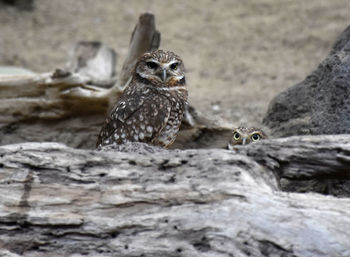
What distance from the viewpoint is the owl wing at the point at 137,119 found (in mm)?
5086

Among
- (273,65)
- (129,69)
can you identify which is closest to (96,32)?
(273,65)

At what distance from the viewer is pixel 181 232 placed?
11.2ft

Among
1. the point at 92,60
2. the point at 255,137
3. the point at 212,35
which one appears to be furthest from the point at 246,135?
the point at 212,35

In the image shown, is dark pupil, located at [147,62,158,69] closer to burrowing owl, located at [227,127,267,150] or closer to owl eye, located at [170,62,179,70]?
owl eye, located at [170,62,179,70]

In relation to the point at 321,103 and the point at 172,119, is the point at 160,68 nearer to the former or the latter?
the point at 172,119

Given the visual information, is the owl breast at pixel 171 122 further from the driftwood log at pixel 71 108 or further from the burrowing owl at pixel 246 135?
the driftwood log at pixel 71 108

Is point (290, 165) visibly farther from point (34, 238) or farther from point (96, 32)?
point (96, 32)

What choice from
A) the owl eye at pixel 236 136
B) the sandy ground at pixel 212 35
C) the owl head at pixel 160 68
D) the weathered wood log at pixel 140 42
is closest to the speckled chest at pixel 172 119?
the owl head at pixel 160 68

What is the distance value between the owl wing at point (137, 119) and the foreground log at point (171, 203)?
1.41 metres

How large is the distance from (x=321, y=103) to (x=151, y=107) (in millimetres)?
1501

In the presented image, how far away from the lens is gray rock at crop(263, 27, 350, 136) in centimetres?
441

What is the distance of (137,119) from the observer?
5117 millimetres

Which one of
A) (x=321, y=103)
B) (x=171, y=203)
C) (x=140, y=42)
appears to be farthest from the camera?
(x=140, y=42)

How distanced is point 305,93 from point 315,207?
2.48 meters
